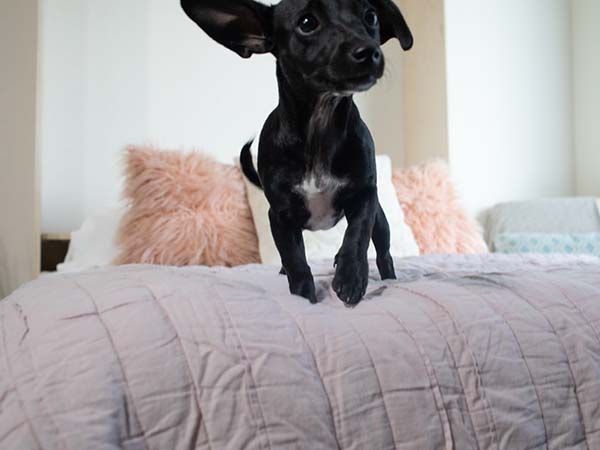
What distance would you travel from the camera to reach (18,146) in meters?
1.59

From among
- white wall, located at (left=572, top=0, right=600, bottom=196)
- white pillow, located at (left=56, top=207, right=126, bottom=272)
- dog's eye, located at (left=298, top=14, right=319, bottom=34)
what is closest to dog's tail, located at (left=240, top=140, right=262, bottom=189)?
dog's eye, located at (left=298, top=14, right=319, bottom=34)

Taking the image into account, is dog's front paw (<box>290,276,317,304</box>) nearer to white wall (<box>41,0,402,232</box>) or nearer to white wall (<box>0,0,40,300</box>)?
white wall (<box>0,0,40,300</box>)

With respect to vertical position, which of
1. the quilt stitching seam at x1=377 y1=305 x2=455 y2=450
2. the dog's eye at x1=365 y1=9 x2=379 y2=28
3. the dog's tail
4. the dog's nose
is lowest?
the quilt stitching seam at x1=377 y1=305 x2=455 y2=450

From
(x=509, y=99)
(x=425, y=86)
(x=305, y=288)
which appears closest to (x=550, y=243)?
(x=509, y=99)

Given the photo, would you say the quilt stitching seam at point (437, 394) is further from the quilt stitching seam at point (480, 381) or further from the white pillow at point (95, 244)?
the white pillow at point (95, 244)

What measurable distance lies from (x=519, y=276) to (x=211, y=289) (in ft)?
1.35

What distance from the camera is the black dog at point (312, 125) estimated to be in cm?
53

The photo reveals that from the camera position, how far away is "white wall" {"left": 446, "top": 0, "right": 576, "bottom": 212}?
2.23 metres

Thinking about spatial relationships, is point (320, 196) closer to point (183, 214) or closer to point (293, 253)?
point (293, 253)

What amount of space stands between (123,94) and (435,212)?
1183 millimetres

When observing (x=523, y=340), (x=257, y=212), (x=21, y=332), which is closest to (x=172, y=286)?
(x=21, y=332)

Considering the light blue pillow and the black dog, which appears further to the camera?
the light blue pillow

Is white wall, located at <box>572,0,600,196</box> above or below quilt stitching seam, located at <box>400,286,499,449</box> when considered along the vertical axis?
above

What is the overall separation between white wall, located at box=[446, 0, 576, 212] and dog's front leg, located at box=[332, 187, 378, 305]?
5.59ft
